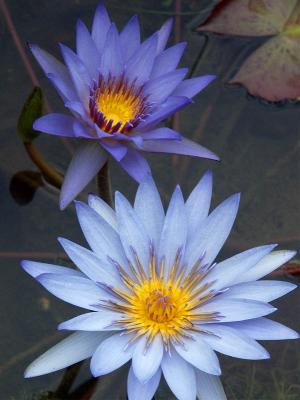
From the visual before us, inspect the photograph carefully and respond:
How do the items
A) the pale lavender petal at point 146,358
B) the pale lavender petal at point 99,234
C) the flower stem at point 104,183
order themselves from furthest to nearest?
the flower stem at point 104,183, the pale lavender petal at point 99,234, the pale lavender petal at point 146,358

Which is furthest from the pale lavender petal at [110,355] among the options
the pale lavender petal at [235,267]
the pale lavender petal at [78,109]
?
the pale lavender petal at [78,109]

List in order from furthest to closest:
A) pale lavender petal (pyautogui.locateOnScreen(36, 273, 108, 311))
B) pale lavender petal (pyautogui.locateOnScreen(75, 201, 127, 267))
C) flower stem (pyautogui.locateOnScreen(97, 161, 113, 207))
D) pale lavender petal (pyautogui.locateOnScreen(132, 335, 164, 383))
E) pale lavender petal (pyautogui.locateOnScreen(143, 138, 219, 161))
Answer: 1. flower stem (pyautogui.locateOnScreen(97, 161, 113, 207))
2. pale lavender petal (pyautogui.locateOnScreen(143, 138, 219, 161))
3. pale lavender petal (pyautogui.locateOnScreen(75, 201, 127, 267))
4. pale lavender petal (pyautogui.locateOnScreen(36, 273, 108, 311))
5. pale lavender petal (pyautogui.locateOnScreen(132, 335, 164, 383))

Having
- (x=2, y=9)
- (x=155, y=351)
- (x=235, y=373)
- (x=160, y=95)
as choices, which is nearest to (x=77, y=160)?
(x=160, y=95)

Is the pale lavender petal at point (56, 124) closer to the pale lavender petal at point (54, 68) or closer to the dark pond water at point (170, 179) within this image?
the pale lavender petal at point (54, 68)

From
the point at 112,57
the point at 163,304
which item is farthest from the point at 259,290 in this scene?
the point at 112,57

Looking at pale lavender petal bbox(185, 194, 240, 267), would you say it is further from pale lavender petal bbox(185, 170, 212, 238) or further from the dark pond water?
the dark pond water

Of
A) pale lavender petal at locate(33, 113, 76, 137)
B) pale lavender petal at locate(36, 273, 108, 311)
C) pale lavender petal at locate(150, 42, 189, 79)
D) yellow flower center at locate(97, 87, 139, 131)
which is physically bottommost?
pale lavender petal at locate(36, 273, 108, 311)

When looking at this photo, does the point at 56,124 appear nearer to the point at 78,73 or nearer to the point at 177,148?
the point at 78,73

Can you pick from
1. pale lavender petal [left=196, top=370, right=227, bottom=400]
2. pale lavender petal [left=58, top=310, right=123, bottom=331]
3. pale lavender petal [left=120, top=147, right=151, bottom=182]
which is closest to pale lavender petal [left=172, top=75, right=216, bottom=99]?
pale lavender petal [left=120, top=147, right=151, bottom=182]
